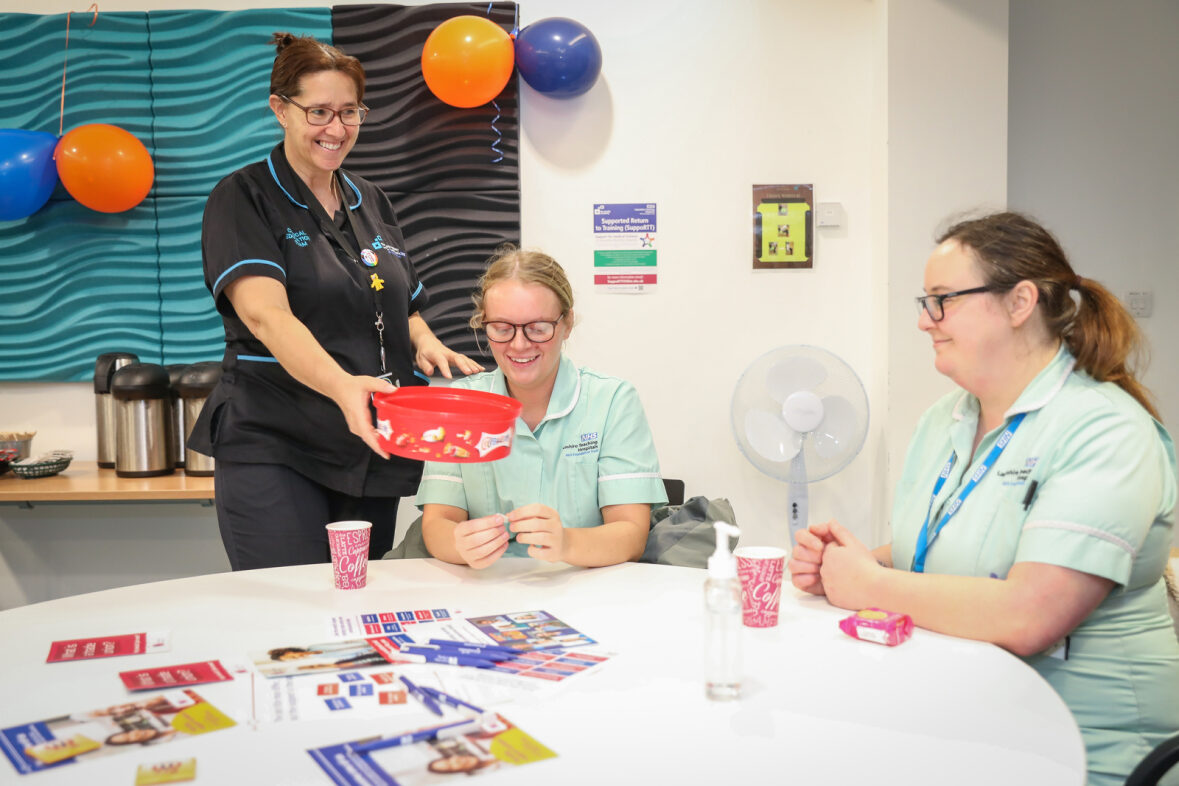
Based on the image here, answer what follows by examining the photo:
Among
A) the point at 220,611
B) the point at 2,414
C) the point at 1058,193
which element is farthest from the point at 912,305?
the point at 2,414

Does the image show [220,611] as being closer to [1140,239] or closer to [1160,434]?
[1160,434]

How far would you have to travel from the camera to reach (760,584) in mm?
1444

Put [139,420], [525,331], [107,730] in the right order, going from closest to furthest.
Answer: [107,730]
[525,331]
[139,420]

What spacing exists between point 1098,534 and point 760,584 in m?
0.48

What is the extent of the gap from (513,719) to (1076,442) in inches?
36.5

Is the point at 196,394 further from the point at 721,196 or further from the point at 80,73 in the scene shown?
the point at 721,196

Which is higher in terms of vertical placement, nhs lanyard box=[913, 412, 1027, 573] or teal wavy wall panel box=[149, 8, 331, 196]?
teal wavy wall panel box=[149, 8, 331, 196]

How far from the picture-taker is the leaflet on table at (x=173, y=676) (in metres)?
1.23

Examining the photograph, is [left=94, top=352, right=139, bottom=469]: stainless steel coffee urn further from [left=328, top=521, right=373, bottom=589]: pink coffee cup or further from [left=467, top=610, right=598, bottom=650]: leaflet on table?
[left=467, top=610, right=598, bottom=650]: leaflet on table

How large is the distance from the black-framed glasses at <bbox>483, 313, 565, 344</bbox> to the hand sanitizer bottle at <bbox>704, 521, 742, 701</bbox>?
0.88 m

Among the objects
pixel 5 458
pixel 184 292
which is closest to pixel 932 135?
pixel 184 292

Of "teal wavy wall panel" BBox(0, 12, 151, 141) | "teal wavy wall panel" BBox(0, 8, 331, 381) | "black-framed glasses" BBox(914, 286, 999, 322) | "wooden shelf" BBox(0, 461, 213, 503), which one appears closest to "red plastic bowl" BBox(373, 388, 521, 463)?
"black-framed glasses" BBox(914, 286, 999, 322)

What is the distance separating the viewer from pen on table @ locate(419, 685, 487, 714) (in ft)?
3.81

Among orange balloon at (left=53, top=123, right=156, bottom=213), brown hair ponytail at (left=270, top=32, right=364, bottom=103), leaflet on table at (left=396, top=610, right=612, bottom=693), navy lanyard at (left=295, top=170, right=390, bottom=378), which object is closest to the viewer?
leaflet on table at (left=396, top=610, right=612, bottom=693)
